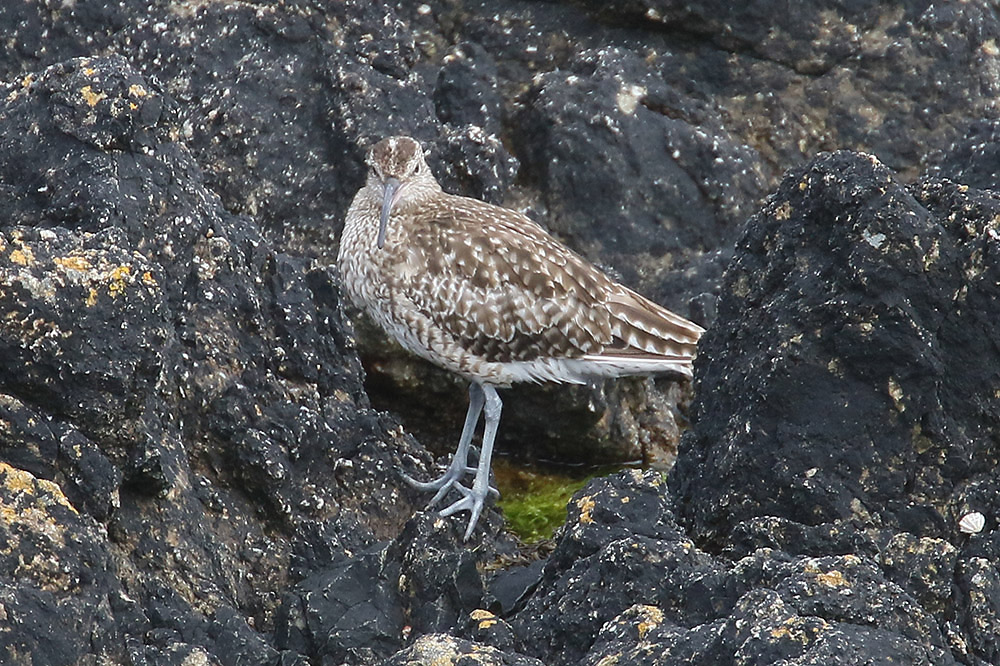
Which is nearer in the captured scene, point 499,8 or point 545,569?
point 545,569

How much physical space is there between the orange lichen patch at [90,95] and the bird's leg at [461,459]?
8.69ft

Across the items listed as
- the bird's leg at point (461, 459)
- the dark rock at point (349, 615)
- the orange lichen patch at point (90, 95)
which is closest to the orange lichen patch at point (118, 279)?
the orange lichen patch at point (90, 95)

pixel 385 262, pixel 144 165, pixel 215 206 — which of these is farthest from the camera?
pixel 385 262

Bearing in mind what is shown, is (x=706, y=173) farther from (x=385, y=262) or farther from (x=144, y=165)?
(x=144, y=165)

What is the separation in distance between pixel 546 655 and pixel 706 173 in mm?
6192

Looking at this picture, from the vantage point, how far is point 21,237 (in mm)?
5805

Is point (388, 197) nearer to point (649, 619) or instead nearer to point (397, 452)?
point (397, 452)

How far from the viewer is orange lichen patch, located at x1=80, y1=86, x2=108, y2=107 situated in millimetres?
6820

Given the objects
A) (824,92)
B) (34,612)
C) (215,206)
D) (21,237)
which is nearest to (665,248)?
(824,92)

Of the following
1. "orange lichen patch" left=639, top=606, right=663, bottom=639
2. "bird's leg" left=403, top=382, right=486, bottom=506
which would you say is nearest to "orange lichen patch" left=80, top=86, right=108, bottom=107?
"bird's leg" left=403, top=382, right=486, bottom=506

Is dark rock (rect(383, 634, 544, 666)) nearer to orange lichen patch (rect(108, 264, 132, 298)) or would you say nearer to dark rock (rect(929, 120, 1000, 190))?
orange lichen patch (rect(108, 264, 132, 298))

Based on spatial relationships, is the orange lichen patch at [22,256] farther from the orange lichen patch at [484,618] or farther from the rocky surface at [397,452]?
the orange lichen patch at [484,618]

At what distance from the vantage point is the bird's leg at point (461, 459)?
807 centimetres

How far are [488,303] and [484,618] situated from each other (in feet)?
12.3
